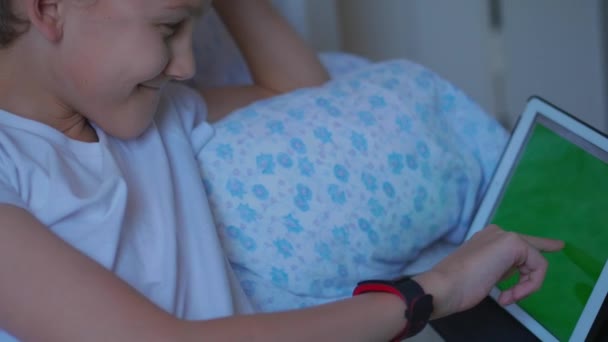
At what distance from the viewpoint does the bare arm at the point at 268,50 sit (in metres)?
1.21

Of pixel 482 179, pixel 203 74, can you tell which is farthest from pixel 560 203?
pixel 203 74

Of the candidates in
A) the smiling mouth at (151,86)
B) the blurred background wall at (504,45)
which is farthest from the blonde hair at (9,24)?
the blurred background wall at (504,45)

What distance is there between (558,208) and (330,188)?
276 millimetres

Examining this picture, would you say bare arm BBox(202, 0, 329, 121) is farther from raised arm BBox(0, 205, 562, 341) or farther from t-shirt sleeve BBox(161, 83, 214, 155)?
raised arm BBox(0, 205, 562, 341)

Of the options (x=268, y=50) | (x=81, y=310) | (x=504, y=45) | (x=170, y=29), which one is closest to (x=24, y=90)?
(x=170, y=29)

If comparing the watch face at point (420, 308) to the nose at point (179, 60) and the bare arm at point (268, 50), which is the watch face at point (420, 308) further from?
the bare arm at point (268, 50)

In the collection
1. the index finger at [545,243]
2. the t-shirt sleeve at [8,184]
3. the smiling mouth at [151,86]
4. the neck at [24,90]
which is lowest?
the t-shirt sleeve at [8,184]

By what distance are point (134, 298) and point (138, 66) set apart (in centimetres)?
24

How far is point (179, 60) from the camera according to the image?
2.77 feet

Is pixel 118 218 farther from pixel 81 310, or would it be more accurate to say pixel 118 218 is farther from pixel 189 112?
pixel 189 112

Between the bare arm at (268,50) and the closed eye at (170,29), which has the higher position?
the closed eye at (170,29)

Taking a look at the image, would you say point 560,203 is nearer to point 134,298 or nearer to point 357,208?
point 357,208

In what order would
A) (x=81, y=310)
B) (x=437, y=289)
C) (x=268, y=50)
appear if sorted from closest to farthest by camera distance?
(x=81, y=310) → (x=437, y=289) → (x=268, y=50)

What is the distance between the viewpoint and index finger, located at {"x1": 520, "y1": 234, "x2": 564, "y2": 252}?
2.85 feet
